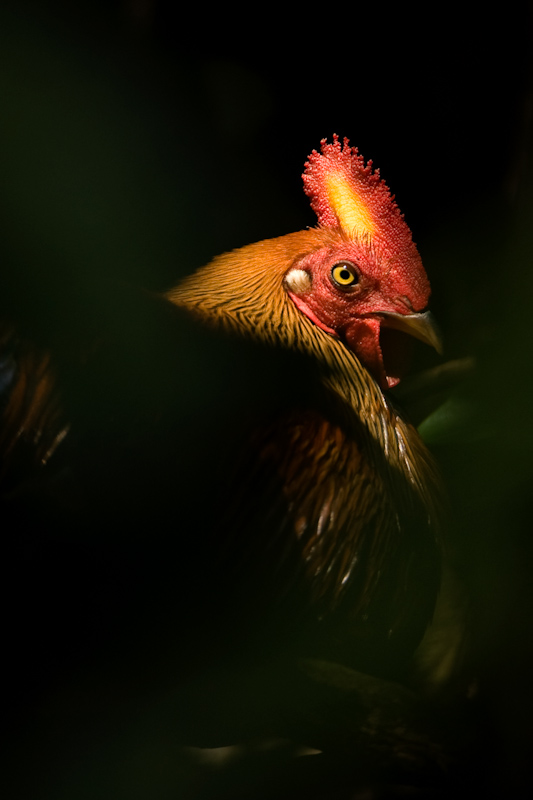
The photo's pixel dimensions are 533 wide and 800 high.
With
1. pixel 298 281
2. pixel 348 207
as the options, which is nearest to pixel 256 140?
pixel 348 207

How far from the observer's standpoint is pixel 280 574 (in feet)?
3.51

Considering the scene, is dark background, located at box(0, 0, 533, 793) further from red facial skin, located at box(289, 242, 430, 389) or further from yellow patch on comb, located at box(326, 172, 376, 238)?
yellow patch on comb, located at box(326, 172, 376, 238)

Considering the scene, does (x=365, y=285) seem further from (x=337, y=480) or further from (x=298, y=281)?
(x=337, y=480)

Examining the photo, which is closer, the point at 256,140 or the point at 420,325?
the point at 420,325

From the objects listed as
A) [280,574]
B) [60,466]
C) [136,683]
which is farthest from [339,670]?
[60,466]

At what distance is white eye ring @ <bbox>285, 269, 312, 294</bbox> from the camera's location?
1.46 m

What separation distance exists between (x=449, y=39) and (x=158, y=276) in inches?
42.4

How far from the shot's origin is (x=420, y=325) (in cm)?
145

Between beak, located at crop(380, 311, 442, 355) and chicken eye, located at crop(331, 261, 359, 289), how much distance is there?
3.7 inches

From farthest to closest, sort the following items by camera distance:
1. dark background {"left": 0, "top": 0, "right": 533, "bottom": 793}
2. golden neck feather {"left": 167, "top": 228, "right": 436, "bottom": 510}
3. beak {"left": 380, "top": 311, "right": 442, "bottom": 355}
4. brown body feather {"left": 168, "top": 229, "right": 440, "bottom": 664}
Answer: beak {"left": 380, "top": 311, "right": 442, "bottom": 355} → golden neck feather {"left": 167, "top": 228, "right": 436, "bottom": 510} → brown body feather {"left": 168, "top": 229, "right": 440, "bottom": 664} → dark background {"left": 0, "top": 0, "right": 533, "bottom": 793}

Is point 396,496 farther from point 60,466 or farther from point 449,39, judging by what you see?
point 449,39

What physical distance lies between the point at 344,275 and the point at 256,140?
81 cm

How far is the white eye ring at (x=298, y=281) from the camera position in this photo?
1456 mm

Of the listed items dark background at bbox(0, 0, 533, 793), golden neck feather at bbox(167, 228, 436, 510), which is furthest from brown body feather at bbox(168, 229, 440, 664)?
dark background at bbox(0, 0, 533, 793)
